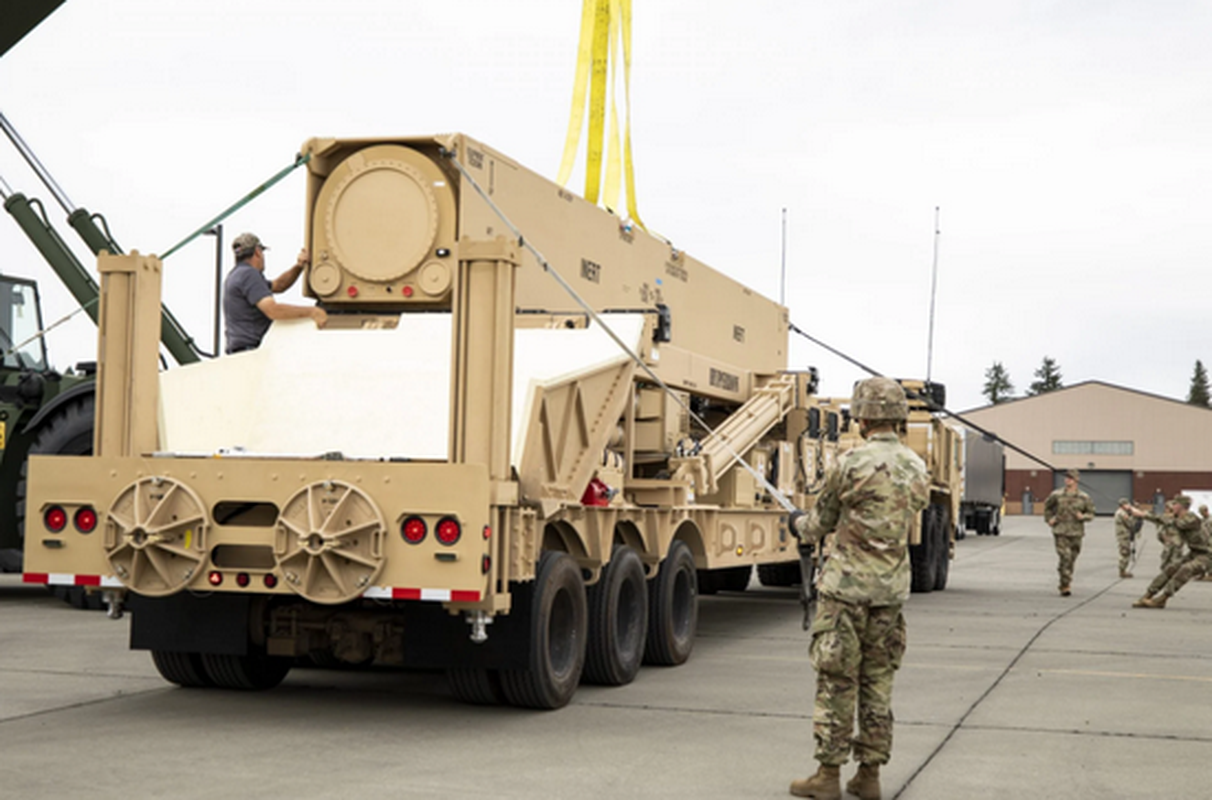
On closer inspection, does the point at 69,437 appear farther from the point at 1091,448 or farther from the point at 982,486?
the point at 1091,448

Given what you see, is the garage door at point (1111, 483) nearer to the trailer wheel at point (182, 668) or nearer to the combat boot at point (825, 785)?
the trailer wheel at point (182, 668)

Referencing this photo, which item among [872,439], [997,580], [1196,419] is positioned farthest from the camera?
[1196,419]

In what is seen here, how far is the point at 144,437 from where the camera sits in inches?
332

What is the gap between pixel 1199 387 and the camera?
146 metres

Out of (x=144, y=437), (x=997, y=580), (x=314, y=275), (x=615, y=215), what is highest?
(x=615, y=215)

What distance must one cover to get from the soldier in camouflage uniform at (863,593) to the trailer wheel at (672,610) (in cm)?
405

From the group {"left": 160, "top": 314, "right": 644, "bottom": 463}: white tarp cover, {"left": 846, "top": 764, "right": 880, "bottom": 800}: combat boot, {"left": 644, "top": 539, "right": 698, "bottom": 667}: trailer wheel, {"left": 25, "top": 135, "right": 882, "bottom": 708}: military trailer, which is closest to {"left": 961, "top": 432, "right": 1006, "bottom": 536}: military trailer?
{"left": 644, "top": 539, "right": 698, "bottom": 667}: trailer wheel

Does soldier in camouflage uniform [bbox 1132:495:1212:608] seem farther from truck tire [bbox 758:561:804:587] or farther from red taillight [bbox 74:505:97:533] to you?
red taillight [bbox 74:505:97:533]

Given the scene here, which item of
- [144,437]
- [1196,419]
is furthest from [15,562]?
[1196,419]

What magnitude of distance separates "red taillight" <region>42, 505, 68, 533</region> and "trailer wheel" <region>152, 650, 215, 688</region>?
123 cm

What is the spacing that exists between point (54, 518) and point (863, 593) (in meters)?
4.45

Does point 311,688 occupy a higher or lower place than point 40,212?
lower

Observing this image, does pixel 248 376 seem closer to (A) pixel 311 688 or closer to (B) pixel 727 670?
(A) pixel 311 688

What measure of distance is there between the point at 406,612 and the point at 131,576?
148cm
